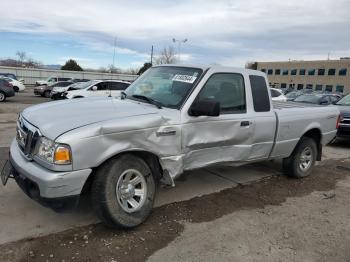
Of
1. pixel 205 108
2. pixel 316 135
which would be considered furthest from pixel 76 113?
pixel 316 135

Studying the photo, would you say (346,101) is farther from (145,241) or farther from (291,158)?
(145,241)

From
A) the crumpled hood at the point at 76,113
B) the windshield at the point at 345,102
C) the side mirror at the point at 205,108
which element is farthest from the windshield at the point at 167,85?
the windshield at the point at 345,102

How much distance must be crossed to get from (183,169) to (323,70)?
8357 centimetres

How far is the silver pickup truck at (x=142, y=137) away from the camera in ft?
11.8

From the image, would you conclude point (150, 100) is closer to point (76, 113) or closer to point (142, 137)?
point (142, 137)

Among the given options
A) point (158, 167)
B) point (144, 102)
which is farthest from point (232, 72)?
point (158, 167)

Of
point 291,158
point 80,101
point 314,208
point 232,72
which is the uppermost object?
point 232,72

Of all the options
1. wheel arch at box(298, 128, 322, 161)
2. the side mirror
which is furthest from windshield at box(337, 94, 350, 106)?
the side mirror

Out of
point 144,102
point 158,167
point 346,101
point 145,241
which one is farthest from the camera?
point 346,101

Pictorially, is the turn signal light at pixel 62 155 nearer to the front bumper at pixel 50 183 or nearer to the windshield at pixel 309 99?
the front bumper at pixel 50 183

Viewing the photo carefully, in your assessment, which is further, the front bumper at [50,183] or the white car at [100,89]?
the white car at [100,89]

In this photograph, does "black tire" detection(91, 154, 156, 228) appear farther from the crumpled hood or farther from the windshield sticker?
the windshield sticker

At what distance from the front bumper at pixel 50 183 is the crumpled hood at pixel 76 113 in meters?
0.37

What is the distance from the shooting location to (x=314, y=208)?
5223 mm
